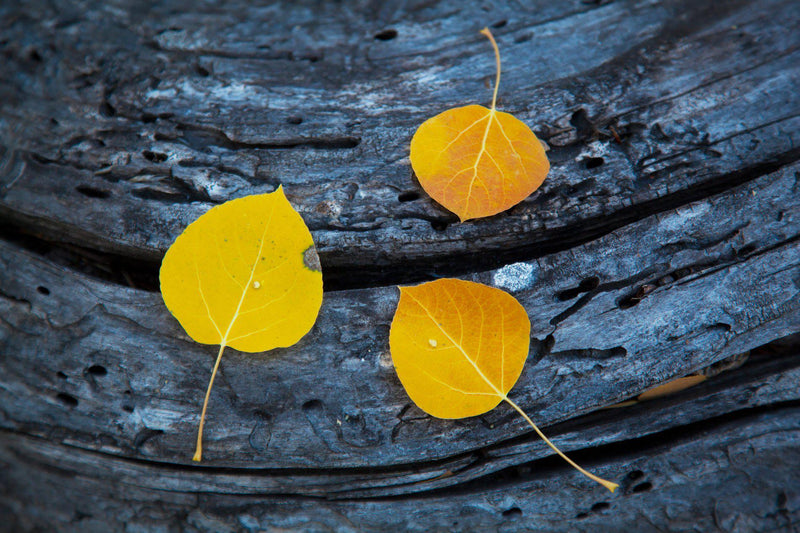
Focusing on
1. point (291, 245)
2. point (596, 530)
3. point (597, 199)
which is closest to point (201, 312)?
point (291, 245)

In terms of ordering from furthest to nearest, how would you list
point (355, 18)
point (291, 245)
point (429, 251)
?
1. point (355, 18)
2. point (429, 251)
3. point (291, 245)

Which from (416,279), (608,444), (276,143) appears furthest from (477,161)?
(608,444)

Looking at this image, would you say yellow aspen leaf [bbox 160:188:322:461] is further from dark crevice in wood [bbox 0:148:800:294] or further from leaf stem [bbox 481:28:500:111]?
leaf stem [bbox 481:28:500:111]

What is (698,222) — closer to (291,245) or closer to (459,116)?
(459,116)

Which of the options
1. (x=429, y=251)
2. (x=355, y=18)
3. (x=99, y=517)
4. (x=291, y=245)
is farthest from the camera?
(x=355, y=18)

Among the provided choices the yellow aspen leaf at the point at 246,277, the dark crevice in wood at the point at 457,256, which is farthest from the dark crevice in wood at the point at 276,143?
the yellow aspen leaf at the point at 246,277

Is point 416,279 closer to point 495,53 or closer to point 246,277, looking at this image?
point 246,277
